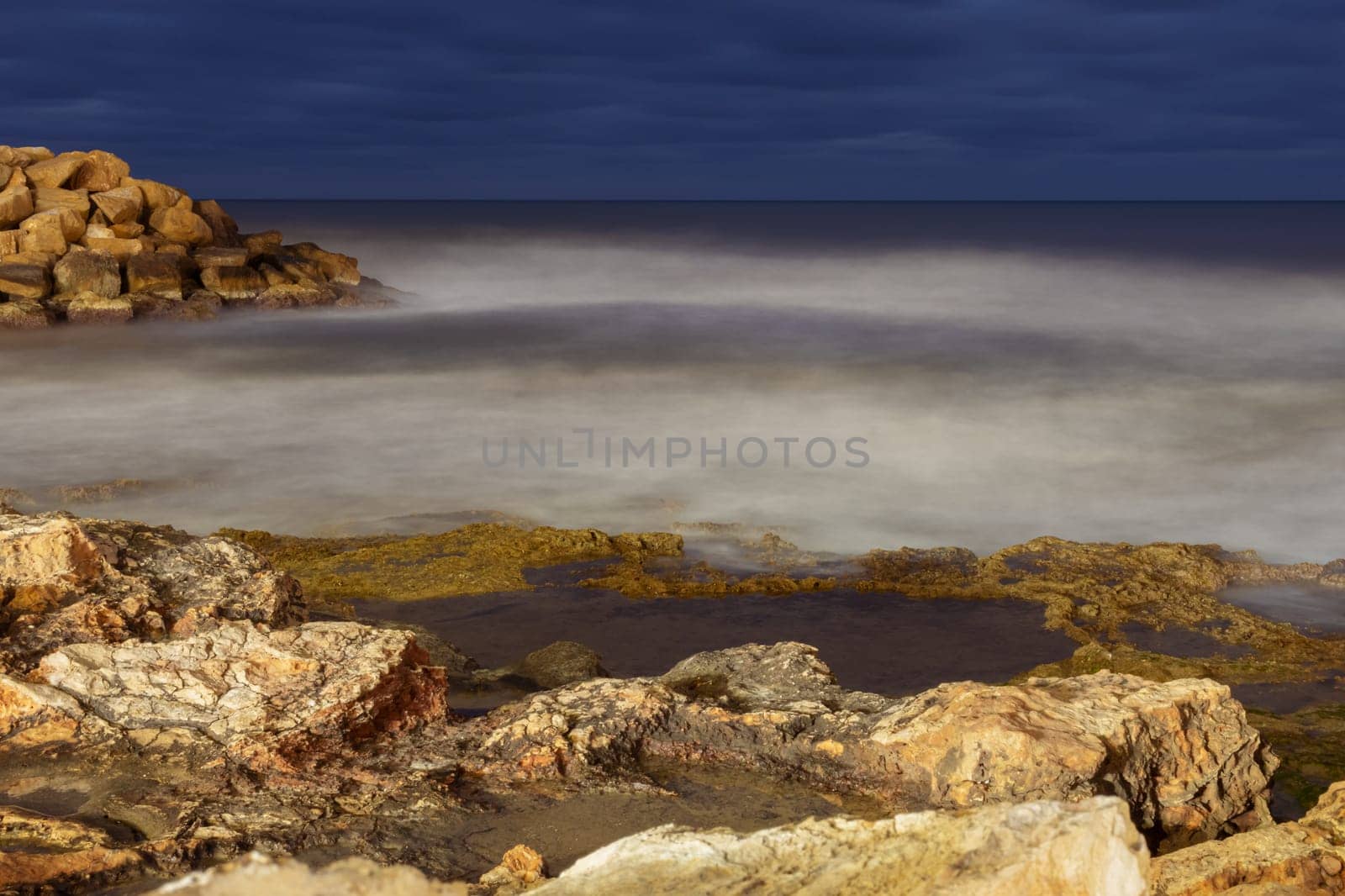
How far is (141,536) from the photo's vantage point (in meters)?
Result: 5.05

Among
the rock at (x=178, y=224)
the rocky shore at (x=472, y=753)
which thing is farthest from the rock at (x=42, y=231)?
the rocky shore at (x=472, y=753)

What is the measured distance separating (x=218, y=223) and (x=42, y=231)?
3907 mm

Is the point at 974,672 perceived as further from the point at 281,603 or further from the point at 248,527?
the point at 248,527

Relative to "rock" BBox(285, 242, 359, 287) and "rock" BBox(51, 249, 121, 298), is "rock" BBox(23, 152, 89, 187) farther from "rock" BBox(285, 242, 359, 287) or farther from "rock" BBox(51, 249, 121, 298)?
"rock" BBox(285, 242, 359, 287)

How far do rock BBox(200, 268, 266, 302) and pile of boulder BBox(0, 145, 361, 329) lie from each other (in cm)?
2

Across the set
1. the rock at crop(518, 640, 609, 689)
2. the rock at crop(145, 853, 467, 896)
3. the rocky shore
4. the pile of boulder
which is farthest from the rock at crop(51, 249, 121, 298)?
the rock at crop(145, 853, 467, 896)

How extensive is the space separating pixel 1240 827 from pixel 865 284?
30495 mm

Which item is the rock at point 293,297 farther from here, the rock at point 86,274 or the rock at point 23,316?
the rock at point 23,316

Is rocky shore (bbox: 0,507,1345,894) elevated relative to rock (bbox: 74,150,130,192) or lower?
lower

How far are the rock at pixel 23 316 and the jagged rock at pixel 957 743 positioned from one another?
17760 mm

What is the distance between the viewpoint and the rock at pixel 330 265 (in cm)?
2534

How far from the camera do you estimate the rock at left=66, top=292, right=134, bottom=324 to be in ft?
65.1

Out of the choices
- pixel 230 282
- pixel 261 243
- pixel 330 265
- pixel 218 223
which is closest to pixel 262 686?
pixel 230 282

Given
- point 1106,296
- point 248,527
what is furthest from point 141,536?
point 1106,296
